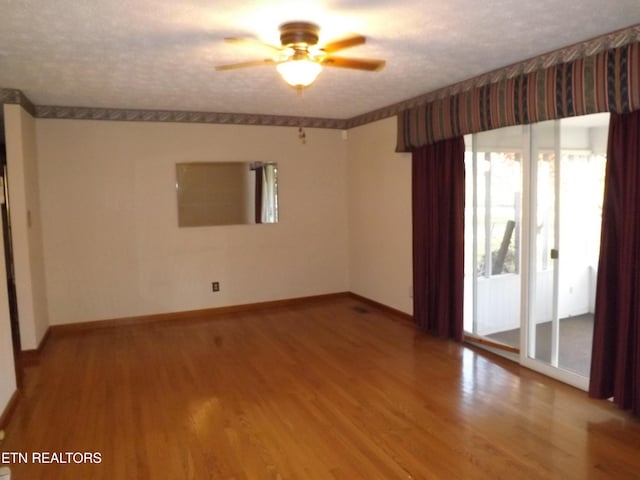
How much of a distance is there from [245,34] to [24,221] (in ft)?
9.06

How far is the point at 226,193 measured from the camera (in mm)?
5574

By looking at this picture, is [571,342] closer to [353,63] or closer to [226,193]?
[353,63]

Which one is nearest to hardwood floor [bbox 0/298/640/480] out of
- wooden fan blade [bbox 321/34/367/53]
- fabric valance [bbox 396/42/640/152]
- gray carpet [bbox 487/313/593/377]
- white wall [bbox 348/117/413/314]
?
gray carpet [bbox 487/313/593/377]

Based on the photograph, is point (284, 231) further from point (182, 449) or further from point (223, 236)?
point (182, 449)

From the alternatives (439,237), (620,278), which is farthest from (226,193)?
(620,278)

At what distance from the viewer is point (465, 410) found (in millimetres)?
3062

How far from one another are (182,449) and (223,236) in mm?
3274

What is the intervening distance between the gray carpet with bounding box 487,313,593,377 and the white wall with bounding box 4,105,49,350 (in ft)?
14.6

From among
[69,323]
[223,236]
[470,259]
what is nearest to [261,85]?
[223,236]

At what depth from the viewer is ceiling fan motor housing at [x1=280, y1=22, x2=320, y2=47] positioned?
265 cm

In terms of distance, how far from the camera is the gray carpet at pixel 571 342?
11.7 feet

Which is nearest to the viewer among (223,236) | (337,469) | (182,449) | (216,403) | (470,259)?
(337,469)

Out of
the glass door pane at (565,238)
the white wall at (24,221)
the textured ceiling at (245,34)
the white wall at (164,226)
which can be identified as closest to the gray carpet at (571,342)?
the glass door pane at (565,238)

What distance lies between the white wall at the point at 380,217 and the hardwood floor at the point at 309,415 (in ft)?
3.19
